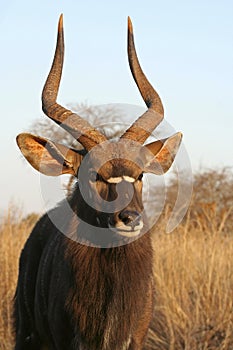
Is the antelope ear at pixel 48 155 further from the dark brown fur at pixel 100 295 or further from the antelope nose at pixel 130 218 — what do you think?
the antelope nose at pixel 130 218

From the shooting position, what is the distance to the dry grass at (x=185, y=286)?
31.2ft

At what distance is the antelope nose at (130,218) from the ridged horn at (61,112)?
3.35 ft

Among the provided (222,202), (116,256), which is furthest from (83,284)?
(222,202)

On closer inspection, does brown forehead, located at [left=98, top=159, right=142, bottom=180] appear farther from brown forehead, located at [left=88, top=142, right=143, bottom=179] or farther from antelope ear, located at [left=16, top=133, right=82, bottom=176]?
antelope ear, located at [left=16, top=133, right=82, bottom=176]

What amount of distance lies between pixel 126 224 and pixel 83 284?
96 centimetres

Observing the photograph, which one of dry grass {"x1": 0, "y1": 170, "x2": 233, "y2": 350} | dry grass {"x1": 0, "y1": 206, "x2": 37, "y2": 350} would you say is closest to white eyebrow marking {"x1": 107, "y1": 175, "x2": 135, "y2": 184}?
dry grass {"x1": 0, "y1": 170, "x2": 233, "y2": 350}

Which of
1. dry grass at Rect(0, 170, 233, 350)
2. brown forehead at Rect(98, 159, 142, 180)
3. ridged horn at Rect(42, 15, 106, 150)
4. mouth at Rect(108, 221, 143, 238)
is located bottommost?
dry grass at Rect(0, 170, 233, 350)

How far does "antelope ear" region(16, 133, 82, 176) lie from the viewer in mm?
6164

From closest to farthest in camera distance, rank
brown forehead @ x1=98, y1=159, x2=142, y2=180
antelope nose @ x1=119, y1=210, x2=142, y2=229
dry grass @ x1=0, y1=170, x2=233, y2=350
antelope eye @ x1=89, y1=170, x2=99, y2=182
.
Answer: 1. antelope nose @ x1=119, y1=210, x2=142, y2=229
2. brown forehead @ x1=98, y1=159, x2=142, y2=180
3. antelope eye @ x1=89, y1=170, x2=99, y2=182
4. dry grass @ x1=0, y1=170, x2=233, y2=350

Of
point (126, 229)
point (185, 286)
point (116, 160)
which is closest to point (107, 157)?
point (116, 160)

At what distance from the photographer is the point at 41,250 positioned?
24.9ft

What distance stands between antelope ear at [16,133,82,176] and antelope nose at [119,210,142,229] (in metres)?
1.09

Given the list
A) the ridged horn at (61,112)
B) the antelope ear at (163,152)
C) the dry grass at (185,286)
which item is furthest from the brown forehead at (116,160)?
the dry grass at (185,286)

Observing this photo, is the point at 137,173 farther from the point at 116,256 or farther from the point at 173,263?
the point at 173,263
